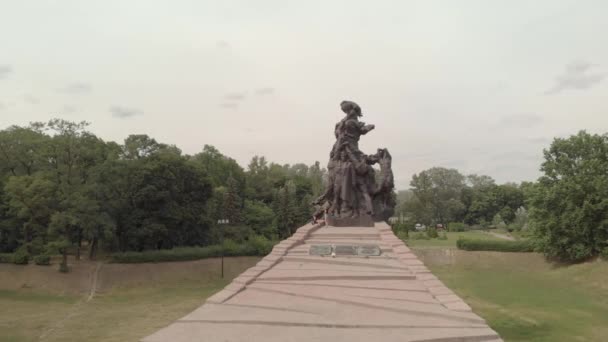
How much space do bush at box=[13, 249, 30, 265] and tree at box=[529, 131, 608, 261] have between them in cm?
3738

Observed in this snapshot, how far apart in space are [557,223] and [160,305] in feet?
92.6

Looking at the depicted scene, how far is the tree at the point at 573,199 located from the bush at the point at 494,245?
2.60 metres

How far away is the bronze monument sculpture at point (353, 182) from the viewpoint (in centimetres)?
2011

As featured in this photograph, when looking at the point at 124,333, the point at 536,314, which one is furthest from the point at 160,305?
the point at 536,314

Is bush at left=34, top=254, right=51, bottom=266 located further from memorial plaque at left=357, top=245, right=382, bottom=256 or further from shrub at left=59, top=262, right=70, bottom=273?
memorial plaque at left=357, top=245, right=382, bottom=256

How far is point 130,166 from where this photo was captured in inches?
1438

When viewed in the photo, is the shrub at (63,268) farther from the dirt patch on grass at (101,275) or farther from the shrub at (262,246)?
the shrub at (262,246)

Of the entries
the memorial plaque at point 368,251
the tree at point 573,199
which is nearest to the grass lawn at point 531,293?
the tree at point 573,199

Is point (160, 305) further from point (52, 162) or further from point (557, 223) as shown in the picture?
point (557, 223)

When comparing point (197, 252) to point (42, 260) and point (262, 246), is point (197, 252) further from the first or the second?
point (42, 260)

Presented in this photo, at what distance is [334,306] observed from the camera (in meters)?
9.46

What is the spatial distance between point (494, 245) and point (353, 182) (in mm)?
23088

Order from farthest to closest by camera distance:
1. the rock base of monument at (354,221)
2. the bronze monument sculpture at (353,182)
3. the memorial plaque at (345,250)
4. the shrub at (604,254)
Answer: the shrub at (604,254) → the bronze monument sculpture at (353,182) → the rock base of monument at (354,221) → the memorial plaque at (345,250)

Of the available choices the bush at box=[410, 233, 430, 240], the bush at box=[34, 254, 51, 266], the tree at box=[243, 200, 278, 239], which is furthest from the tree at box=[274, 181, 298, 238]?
the bush at box=[34, 254, 51, 266]
